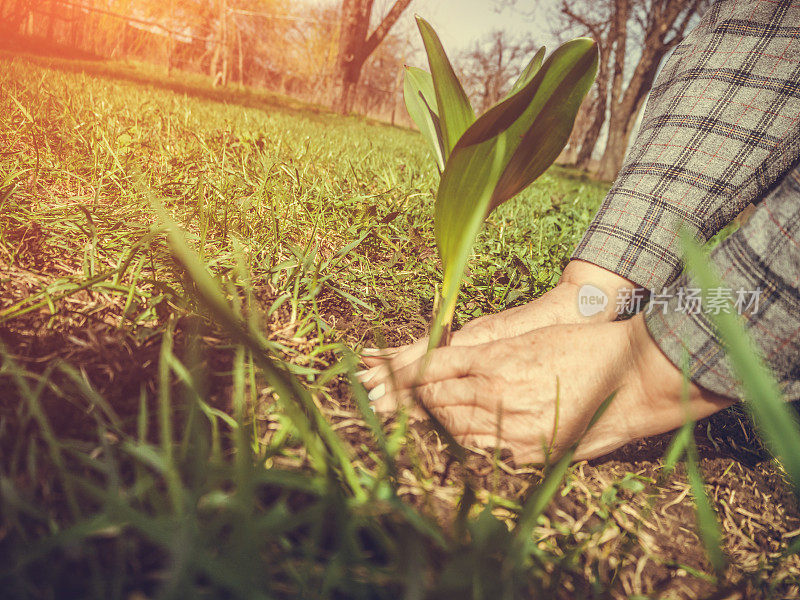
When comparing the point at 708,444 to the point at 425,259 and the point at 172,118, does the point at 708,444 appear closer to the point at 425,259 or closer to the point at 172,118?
the point at 425,259

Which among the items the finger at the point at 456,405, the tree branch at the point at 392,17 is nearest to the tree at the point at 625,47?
the tree branch at the point at 392,17

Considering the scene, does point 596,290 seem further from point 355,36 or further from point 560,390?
point 355,36

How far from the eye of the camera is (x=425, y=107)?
105cm

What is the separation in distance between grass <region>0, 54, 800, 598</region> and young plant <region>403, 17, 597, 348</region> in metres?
0.29

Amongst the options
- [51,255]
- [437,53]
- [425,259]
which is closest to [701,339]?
[437,53]

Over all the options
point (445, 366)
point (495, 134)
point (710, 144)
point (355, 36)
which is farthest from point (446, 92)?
point (355, 36)

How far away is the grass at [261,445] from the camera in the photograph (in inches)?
19.1

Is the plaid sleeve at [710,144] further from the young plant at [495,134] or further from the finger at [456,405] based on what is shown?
the finger at [456,405]

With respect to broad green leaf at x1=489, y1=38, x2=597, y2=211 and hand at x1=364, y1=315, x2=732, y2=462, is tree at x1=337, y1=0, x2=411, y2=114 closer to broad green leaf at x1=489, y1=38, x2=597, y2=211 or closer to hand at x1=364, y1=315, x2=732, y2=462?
broad green leaf at x1=489, y1=38, x2=597, y2=211

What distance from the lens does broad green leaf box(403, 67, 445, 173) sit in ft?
3.36

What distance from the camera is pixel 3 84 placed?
7.88 ft

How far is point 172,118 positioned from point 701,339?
2.89 m

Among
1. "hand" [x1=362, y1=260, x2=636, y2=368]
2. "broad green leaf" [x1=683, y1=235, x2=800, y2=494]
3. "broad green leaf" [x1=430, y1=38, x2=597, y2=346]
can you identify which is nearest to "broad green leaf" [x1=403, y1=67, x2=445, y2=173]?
"broad green leaf" [x1=430, y1=38, x2=597, y2=346]

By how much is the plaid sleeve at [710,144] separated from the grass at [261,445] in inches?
15.2
